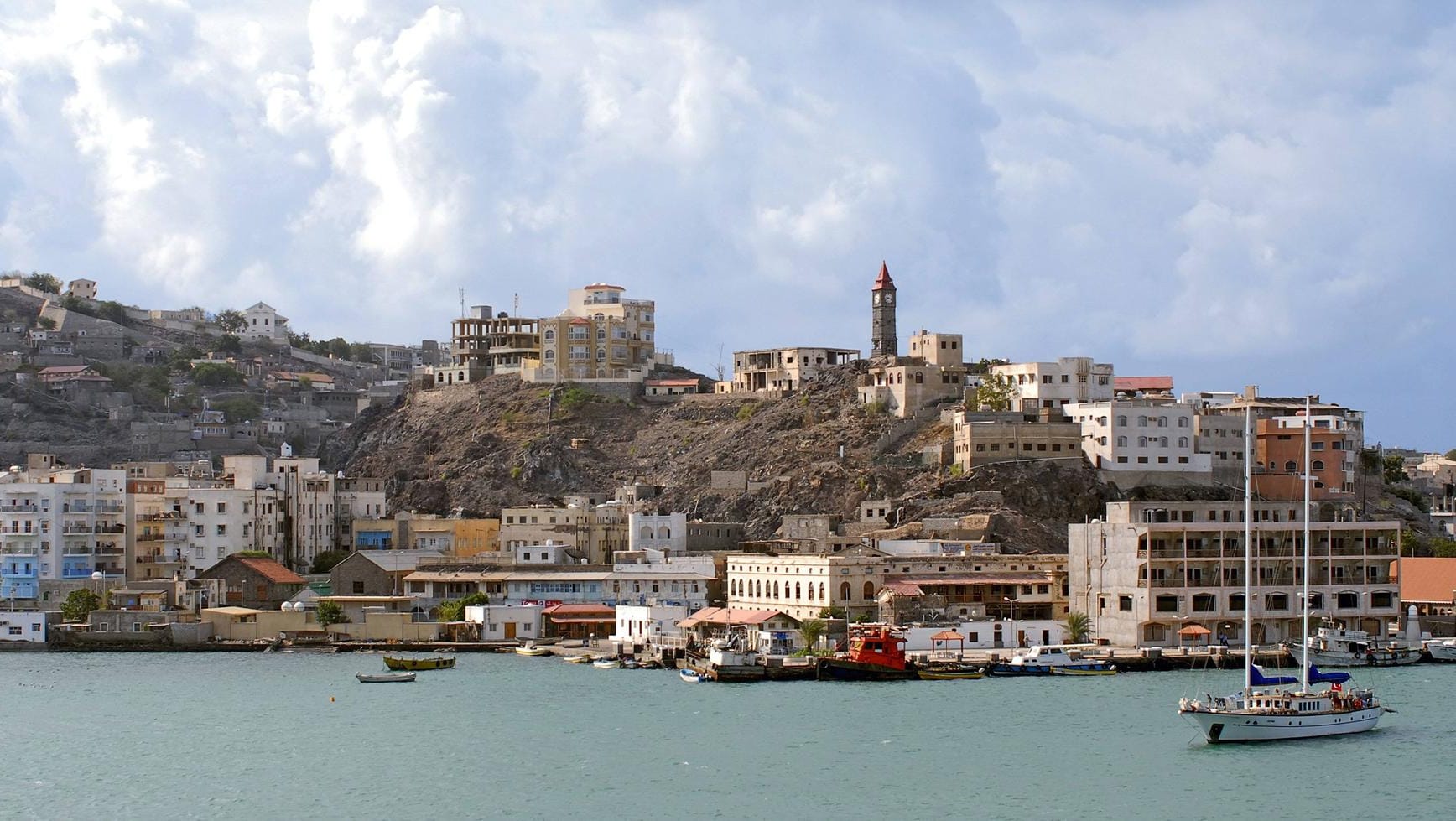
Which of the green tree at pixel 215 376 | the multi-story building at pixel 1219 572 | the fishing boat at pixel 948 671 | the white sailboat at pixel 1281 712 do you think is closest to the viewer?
the white sailboat at pixel 1281 712

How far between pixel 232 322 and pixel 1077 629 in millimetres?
123818

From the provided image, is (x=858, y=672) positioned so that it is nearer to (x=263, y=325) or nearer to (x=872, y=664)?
(x=872, y=664)

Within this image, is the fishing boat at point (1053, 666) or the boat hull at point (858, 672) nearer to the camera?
the boat hull at point (858, 672)

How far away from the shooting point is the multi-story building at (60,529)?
104m

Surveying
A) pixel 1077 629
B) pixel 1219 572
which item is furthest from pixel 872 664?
pixel 1219 572

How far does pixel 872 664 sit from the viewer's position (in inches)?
3196

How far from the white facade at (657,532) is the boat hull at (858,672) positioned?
27.6 metres

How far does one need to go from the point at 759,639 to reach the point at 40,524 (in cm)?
3757

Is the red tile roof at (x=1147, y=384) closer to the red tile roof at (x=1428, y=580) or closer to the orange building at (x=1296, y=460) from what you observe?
the orange building at (x=1296, y=460)

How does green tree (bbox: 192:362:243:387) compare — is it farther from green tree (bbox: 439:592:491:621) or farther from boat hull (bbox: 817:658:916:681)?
boat hull (bbox: 817:658:916:681)

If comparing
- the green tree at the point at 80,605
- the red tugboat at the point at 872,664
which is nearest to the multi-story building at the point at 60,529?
the green tree at the point at 80,605

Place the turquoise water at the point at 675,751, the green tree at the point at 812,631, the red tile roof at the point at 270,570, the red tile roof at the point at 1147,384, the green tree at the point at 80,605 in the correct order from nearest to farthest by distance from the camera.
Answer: the turquoise water at the point at 675,751
the green tree at the point at 812,631
the green tree at the point at 80,605
the red tile roof at the point at 270,570
the red tile roof at the point at 1147,384

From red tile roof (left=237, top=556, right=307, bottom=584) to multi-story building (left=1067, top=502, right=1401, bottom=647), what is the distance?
122 feet

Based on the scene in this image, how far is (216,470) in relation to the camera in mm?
151375
